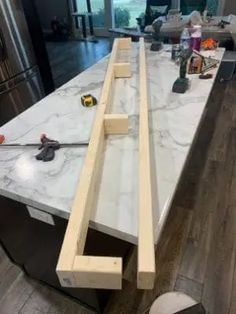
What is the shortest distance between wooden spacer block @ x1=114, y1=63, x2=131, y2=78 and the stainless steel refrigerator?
128 cm

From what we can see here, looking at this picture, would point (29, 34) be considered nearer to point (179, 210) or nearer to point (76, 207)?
point (179, 210)

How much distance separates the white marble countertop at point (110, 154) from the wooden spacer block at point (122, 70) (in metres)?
0.08

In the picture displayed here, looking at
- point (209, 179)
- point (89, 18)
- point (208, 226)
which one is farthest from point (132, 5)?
point (208, 226)

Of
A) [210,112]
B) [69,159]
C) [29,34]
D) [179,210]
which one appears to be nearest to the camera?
[69,159]

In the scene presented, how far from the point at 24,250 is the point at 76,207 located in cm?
72

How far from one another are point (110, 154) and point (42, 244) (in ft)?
1.61

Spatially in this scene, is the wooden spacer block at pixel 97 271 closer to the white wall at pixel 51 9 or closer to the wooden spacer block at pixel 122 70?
the wooden spacer block at pixel 122 70

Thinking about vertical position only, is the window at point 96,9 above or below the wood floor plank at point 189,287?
above

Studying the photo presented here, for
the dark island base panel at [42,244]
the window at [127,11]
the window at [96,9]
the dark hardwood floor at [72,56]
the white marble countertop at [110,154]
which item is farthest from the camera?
the window at [96,9]

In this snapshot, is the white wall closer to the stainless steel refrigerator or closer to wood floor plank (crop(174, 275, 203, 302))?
the stainless steel refrigerator

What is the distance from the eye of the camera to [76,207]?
59cm

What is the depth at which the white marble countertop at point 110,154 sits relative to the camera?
2.28 feet

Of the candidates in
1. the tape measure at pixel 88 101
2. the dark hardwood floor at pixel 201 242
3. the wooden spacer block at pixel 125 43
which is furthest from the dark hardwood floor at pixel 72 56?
the tape measure at pixel 88 101

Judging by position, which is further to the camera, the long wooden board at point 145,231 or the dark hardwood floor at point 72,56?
the dark hardwood floor at point 72,56
